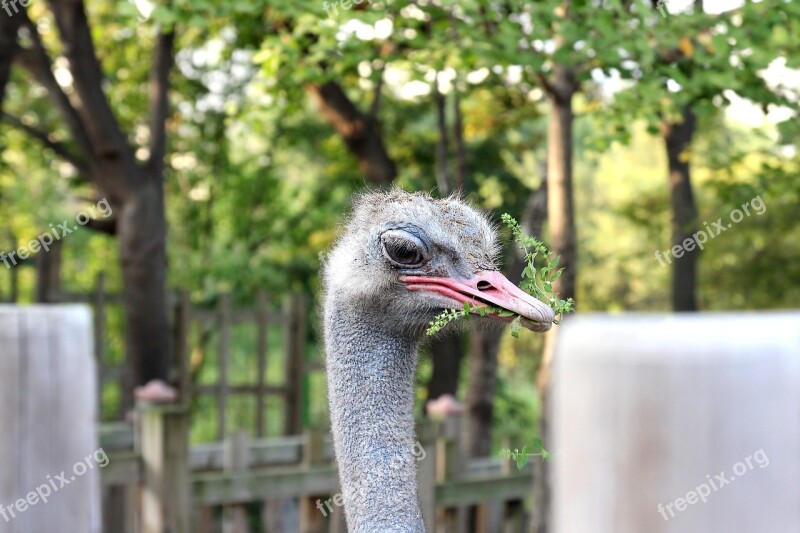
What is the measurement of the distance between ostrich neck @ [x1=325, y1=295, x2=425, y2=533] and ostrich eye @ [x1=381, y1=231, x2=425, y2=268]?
142mm

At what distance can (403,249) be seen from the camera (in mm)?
2758

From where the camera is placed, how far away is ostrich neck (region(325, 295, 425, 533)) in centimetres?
256

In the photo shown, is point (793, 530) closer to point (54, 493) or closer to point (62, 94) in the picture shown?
point (54, 493)

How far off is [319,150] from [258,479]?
737cm

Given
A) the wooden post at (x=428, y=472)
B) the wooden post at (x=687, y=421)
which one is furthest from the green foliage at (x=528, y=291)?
the wooden post at (x=428, y=472)

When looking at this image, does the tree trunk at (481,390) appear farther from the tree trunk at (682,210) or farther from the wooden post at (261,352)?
the wooden post at (261,352)

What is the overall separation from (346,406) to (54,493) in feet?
4.19

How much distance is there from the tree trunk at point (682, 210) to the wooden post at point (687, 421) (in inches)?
267

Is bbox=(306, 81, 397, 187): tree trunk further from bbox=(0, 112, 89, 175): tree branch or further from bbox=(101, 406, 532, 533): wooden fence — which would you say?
bbox=(101, 406, 532, 533): wooden fence

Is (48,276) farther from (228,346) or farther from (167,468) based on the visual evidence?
(167,468)

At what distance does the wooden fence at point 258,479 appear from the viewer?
4.55 meters

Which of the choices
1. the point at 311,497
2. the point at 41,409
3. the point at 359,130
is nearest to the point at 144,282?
the point at 359,130

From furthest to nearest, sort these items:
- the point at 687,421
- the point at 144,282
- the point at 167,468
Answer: the point at 144,282, the point at 167,468, the point at 687,421

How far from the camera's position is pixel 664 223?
40.1ft
